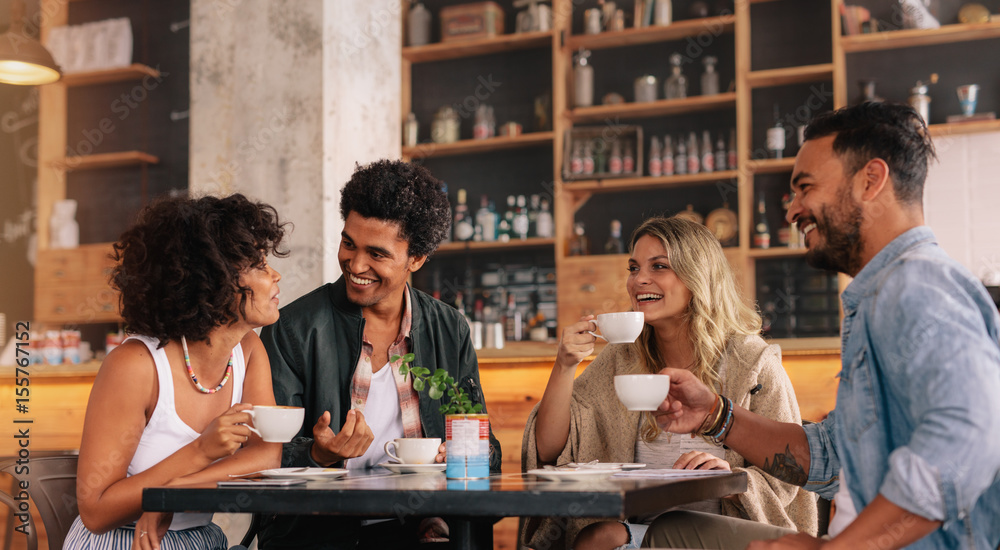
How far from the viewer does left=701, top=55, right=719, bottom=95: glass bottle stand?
5188mm

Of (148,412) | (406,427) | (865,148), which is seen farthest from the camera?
(406,427)

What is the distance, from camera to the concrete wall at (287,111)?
12.5 ft

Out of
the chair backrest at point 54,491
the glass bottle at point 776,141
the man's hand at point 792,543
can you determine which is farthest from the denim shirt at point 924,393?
the glass bottle at point 776,141

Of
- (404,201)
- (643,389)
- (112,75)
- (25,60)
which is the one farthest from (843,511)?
(112,75)

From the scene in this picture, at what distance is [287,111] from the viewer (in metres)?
3.91

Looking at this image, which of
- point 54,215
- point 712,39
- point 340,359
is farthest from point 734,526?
point 54,215

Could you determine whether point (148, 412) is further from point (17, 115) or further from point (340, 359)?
point (17, 115)

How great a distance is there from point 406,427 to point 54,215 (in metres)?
4.79

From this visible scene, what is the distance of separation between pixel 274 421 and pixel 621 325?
2.72 feet

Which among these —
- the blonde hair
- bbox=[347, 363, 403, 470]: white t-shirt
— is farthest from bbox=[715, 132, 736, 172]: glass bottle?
bbox=[347, 363, 403, 470]: white t-shirt

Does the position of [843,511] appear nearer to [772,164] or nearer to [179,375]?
[179,375]

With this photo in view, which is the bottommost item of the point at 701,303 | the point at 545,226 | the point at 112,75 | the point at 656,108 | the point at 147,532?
the point at 147,532

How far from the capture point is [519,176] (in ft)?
18.9

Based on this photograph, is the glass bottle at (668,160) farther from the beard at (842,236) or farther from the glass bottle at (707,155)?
the beard at (842,236)
